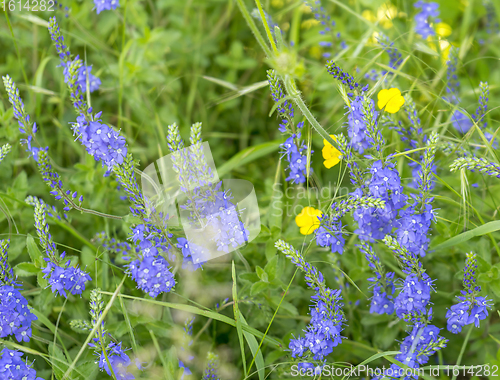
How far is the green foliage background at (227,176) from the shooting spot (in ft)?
9.12

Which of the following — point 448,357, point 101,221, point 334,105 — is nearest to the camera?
point 448,357

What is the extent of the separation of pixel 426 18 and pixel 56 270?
12.5 ft

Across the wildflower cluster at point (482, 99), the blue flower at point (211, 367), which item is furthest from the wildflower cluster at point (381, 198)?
the blue flower at point (211, 367)

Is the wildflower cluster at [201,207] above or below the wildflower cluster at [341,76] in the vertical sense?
below

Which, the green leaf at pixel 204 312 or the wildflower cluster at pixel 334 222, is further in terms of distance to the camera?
the green leaf at pixel 204 312

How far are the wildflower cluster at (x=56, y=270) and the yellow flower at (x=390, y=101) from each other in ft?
6.72

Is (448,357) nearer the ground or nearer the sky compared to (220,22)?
nearer the ground

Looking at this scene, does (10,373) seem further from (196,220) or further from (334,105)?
(334,105)

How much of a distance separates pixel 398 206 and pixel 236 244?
3.09 ft

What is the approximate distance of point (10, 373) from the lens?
2.32 meters

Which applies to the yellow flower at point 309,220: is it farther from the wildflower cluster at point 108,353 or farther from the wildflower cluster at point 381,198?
the wildflower cluster at point 108,353

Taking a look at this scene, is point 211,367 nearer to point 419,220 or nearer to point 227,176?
point 419,220

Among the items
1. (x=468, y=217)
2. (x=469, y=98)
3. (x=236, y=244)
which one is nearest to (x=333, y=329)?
(x=236, y=244)

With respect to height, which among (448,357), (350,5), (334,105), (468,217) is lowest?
(448,357)
